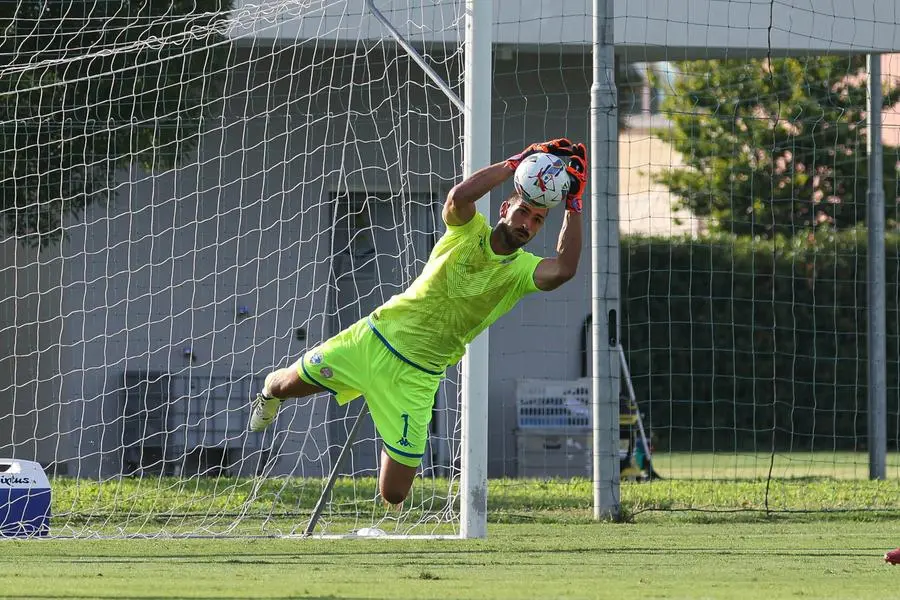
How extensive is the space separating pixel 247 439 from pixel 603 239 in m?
5.55

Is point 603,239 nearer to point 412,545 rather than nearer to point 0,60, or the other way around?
point 412,545

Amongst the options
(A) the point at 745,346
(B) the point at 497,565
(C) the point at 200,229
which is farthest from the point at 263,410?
(A) the point at 745,346

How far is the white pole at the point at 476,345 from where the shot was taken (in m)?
8.79

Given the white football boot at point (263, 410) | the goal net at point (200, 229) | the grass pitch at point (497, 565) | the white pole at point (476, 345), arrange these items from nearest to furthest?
the grass pitch at point (497, 565), the white football boot at point (263, 410), the white pole at point (476, 345), the goal net at point (200, 229)

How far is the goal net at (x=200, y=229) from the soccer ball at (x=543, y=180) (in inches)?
195

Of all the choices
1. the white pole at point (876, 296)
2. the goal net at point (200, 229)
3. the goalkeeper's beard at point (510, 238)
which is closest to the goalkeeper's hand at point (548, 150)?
the goalkeeper's beard at point (510, 238)

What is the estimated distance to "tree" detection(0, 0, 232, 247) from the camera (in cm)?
1299

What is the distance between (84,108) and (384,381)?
6683 millimetres

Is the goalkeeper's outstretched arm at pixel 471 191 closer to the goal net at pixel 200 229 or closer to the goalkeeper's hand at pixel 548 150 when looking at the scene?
the goalkeeper's hand at pixel 548 150

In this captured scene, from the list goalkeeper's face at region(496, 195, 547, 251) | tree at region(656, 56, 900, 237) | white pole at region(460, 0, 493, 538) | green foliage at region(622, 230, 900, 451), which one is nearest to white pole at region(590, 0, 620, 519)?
white pole at region(460, 0, 493, 538)

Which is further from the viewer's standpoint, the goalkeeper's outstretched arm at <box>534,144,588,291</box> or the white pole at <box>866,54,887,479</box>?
the white pole at <box>866,54,887,479</box>

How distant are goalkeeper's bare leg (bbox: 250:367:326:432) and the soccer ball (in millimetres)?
1840

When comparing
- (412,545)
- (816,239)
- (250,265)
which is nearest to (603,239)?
(412,545)

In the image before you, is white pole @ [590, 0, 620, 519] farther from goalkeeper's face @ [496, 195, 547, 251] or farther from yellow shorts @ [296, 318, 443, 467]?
goalkeeper's face @ [496, 195, 547, 251]
